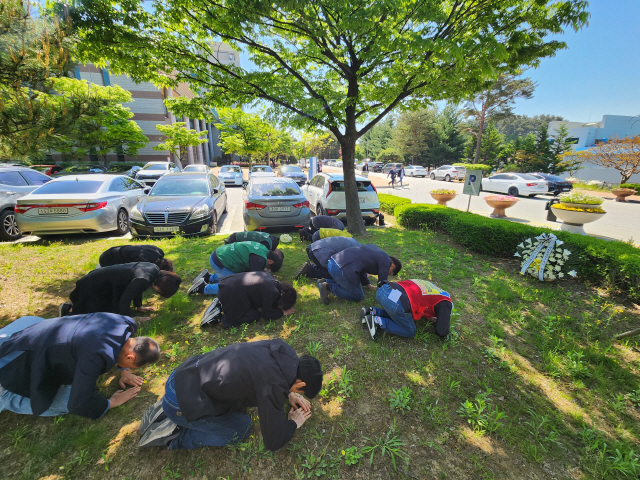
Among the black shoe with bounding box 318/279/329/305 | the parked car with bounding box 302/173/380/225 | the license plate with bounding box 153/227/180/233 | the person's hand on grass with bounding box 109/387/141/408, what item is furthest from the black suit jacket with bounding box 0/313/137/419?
the parked car with bounding box 302/173/380/225

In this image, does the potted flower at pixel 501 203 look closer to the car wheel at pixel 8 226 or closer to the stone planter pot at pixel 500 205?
the stone planter pot at pixel 500 205

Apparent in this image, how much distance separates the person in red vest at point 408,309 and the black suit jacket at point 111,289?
269 centimetres

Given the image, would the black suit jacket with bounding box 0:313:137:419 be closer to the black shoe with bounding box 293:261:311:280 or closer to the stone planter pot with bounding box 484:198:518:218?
the black shoe with bounding box 293:261:311:280

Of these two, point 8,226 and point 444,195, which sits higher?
point 444,195

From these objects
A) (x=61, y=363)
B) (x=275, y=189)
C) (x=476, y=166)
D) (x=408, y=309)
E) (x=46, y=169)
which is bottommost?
(x=408, y=309)

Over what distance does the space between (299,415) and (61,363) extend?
5.93ft

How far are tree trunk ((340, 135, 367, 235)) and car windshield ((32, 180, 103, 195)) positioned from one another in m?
6.21

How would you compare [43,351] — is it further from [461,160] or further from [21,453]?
[461,160]

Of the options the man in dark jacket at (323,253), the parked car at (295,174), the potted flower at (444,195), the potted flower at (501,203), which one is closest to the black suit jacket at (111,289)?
the man in dark jacket at (323,253)

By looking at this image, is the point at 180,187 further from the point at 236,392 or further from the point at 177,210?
the point at 236,392

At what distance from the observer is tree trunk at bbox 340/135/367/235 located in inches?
285

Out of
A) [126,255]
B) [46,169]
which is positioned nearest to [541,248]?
[126,255]

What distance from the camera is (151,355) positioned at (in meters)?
2.29

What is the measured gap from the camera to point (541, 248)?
4574 mm
